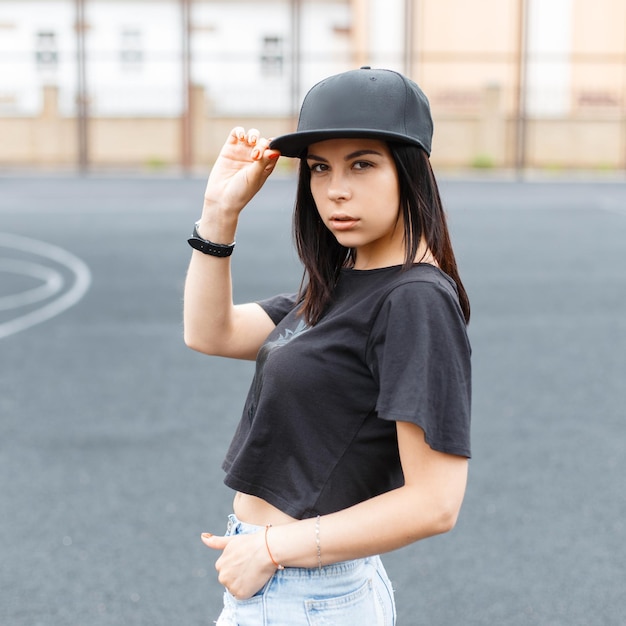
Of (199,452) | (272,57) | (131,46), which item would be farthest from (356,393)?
(131,46)

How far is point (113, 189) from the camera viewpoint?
91.8 ft

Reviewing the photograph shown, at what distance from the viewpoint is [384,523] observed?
1.87 m

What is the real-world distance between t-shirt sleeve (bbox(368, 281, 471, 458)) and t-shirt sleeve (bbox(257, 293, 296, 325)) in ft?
2.08

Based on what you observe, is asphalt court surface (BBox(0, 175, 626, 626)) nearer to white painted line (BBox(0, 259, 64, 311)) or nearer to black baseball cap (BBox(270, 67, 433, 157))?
white painted line (BBox(0, 259, 64, 311))

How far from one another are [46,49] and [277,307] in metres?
47.8

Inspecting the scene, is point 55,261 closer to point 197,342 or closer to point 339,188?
point 197,342

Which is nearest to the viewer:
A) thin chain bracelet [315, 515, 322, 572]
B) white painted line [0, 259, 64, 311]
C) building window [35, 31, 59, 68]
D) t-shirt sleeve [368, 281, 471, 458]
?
t-shirt sleeve [368, 281, 471, 458]

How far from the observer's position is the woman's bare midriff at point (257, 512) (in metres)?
2.05

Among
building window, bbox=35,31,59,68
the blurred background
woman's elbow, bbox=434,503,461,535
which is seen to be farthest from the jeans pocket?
Answer: building window, bbox=35,31,59,68

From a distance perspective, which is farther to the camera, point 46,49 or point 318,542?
point 46,49

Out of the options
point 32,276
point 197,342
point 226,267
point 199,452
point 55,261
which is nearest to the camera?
point 226,267

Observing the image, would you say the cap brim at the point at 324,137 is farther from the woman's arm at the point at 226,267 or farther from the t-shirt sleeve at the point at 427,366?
the t-shirt sleeve at the point at 427,366

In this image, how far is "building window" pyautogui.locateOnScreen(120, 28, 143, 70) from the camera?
154 feet

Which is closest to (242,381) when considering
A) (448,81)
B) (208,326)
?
(208,326)
